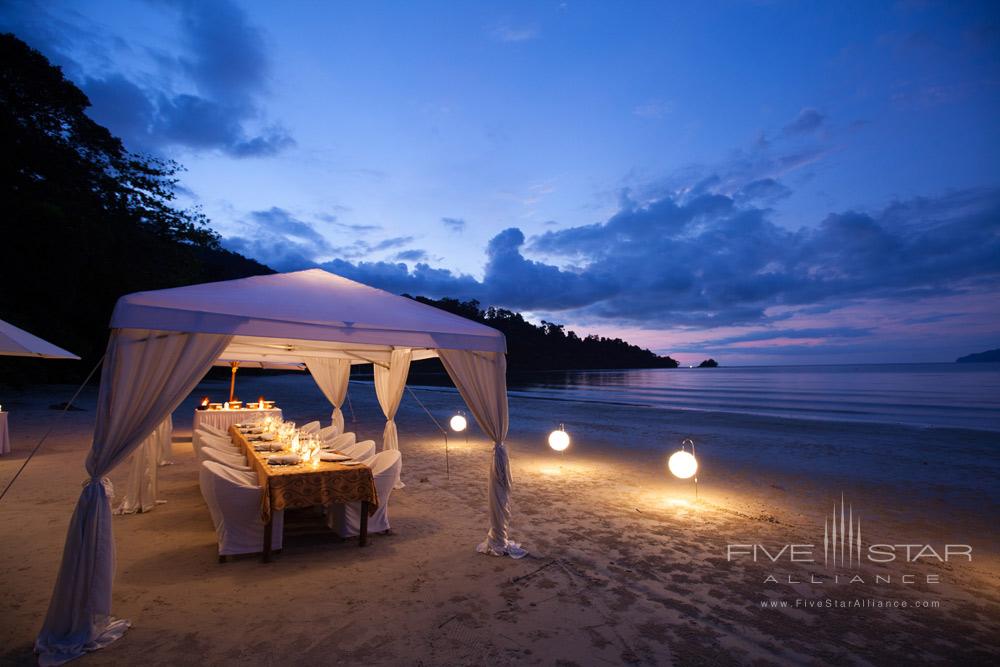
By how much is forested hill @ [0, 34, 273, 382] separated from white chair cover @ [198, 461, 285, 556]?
15.3 metres

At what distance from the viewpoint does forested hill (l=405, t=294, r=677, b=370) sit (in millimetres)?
84562

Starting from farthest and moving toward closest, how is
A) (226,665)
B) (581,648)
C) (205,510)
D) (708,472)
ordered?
(708,472)
(205,510)
(581,648)
(226,665)

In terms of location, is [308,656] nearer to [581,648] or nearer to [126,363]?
[581,648]

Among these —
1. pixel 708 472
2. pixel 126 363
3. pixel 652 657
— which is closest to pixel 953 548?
pixel 708 472

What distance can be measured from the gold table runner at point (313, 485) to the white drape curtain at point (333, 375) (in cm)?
452

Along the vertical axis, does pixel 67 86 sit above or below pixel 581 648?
above

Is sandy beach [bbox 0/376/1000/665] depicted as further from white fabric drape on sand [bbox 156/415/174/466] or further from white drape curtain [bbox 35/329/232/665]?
white fabric drape on sand [bbox 156/415/174/466]

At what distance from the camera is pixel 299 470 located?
13.4 feet

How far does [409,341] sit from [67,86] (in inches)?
892

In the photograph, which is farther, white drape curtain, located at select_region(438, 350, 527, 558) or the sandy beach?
white drape curtain, located at select_region(438, 350, 527, 558)

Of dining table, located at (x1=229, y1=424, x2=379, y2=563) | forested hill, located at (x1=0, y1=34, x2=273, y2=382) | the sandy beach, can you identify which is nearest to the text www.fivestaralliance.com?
the sandy beach

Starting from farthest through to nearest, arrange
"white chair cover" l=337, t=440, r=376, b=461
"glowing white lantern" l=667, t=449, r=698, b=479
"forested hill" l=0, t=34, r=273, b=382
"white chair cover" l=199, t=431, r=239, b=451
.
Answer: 1. "forested hill" l=0, t=34, r=273, b=382
2. "white chair cover" l=199, t=431, r=239, b=451
3. "glowing white lantern" l=667, t=449, r=698, b=479
4. "white chair cover" l=337, t=440, r=376, b=461

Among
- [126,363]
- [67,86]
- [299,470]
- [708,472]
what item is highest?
[67,86]

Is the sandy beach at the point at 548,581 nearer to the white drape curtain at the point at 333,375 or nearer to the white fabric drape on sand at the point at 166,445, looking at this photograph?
the white fabric drape on sand at the point at 166,445
